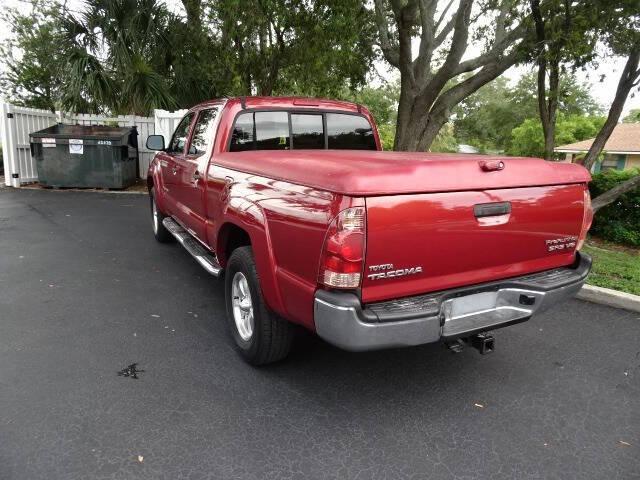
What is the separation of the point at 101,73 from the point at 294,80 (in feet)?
17.0

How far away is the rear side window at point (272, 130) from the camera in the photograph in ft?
14.0

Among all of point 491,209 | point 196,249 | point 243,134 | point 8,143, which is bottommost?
point 196,249

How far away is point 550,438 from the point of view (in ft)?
8.64

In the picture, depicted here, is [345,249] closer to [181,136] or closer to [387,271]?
[387,271]

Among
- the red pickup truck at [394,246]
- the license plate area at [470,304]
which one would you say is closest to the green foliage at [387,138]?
the red pickup truck at [394,246]

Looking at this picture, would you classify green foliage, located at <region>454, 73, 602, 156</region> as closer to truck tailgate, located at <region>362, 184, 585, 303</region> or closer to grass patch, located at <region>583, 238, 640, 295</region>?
grass patch, located at <region>583, 238, 640, 295</region>

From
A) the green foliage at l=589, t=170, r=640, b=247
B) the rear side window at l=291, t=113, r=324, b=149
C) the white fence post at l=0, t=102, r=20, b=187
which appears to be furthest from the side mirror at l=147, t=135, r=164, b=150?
the white fence post at l=0, t=102, r=20, b=187

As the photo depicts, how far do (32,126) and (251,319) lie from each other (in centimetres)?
1215

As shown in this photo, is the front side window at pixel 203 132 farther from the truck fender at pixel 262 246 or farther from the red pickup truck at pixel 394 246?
the truck fender at pixel 262 246

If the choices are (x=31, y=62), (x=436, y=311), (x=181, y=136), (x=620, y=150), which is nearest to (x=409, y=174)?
(x=436, y=311)

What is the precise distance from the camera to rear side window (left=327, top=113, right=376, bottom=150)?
4605mm

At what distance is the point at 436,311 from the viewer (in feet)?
8.05

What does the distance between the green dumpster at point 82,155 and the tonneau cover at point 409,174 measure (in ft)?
32.2

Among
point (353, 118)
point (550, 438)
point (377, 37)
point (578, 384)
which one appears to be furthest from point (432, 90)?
point (550, 438)
